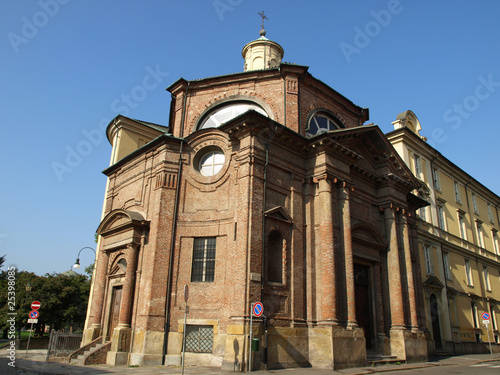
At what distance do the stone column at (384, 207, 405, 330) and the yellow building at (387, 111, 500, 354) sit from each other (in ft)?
23.9

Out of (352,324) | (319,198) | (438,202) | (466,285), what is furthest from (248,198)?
(466,285)

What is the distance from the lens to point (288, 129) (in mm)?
17578

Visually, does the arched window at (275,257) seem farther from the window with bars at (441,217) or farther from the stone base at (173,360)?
the window with bars at (441,217)

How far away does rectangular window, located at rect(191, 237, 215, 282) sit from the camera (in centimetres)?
1642

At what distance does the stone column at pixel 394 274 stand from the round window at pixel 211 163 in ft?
31.6

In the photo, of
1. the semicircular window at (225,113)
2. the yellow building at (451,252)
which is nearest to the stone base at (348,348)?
the semicircular window at (225,113)

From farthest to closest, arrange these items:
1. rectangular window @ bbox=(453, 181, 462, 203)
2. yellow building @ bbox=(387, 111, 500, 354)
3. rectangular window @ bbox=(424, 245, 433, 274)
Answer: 1. rectangular window @ bbox=(453, 181, 462, 203)
2. rectangular window @ bbox=(424, 245, 433, 274)
3. yellow building @ bbox=(387, 111, 500, 354)

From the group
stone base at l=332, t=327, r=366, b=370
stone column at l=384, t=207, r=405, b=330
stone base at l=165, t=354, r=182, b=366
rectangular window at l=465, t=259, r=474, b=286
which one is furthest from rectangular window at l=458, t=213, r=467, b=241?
stone base at l=165, t=354, r=182, b=366

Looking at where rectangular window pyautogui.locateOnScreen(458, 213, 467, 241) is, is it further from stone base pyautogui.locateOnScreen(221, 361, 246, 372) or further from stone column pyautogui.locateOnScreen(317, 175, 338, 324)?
stone base pyautogui.locateOnScreen(221, 361, 246, 372)

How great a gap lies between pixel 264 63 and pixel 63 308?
29.6 m

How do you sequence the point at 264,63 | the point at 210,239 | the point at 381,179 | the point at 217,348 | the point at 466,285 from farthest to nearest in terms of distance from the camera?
the point at 466,285 < the point at 264,63 < the point at 381,179 < the point at 210,239 < the point at 217,348

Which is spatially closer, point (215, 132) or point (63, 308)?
point (215, 132)

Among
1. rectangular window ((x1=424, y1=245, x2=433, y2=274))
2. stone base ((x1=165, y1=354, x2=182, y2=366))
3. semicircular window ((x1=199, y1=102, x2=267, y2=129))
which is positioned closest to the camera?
stone base ((x1=165, y1=354, x2=182, y2=366))

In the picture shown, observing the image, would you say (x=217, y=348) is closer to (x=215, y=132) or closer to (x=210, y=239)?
(x=210, y=239)
